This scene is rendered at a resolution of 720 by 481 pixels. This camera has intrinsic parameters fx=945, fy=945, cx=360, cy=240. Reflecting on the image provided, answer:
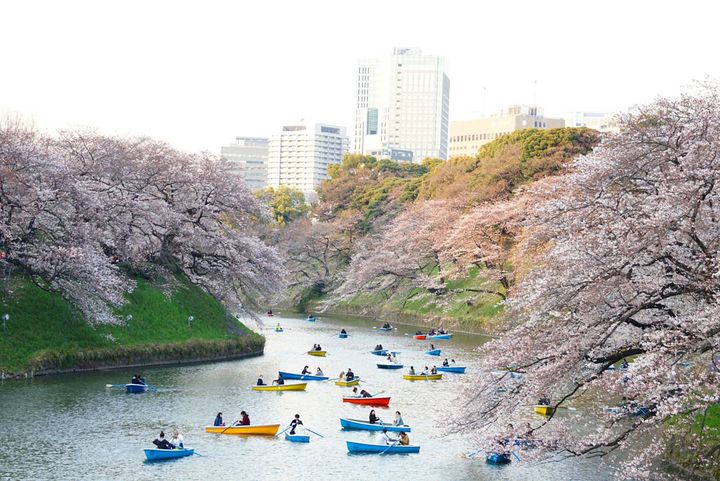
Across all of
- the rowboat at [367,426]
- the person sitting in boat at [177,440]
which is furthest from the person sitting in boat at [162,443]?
the rowboat at [367,426]

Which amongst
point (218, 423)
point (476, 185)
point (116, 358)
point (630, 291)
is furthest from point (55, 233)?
point (476, 185)

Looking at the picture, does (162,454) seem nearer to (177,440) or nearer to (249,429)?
(177,440)

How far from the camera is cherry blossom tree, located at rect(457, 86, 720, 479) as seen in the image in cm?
1988

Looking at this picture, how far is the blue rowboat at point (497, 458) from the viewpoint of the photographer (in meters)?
27.0

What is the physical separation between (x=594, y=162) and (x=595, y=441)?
892cm

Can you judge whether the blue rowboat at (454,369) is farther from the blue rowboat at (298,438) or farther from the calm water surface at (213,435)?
the blue rowboat at (298,438)

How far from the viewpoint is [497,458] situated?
27156mm

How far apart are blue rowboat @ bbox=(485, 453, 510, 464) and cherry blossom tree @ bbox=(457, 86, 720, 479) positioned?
83.2 inches

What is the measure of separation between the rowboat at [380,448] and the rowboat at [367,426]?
1808mm

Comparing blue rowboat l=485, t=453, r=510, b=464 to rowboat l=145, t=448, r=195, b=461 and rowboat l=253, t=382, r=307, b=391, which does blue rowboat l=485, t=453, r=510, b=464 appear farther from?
rowboat l=253, t=382, r=307, b=391

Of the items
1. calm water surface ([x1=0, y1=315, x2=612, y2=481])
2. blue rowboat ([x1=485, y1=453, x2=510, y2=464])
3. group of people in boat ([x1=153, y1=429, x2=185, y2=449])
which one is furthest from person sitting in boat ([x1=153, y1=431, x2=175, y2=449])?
blue rowboat ([x1=485, y1=453, x2=510, y2=464])

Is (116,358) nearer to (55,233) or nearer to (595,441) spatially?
(55,233)

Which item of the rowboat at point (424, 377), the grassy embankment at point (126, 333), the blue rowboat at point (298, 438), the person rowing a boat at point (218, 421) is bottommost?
the blue rowboat at point (298, 438)

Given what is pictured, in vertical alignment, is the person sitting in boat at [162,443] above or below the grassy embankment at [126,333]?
below
